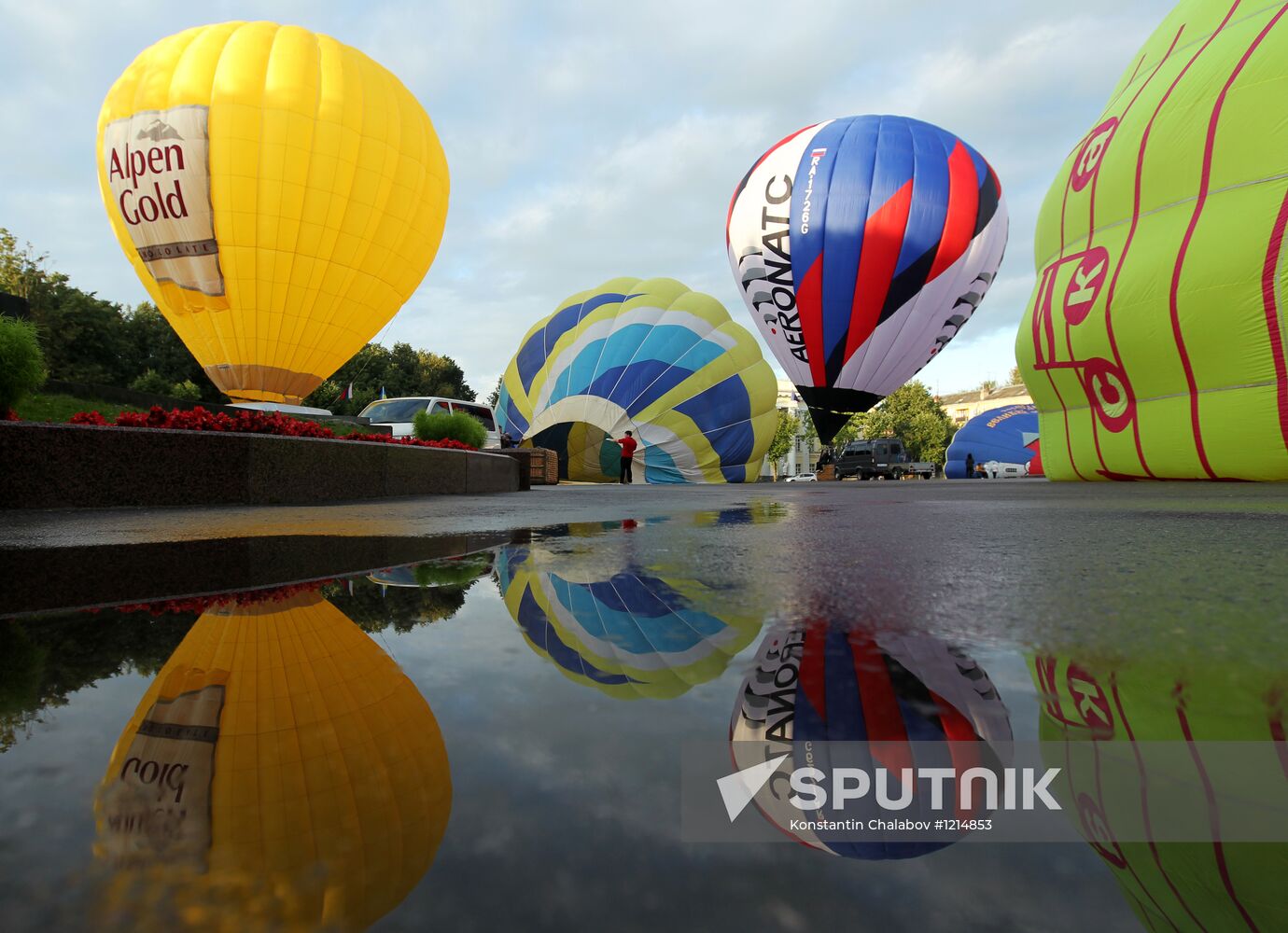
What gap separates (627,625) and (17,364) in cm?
636

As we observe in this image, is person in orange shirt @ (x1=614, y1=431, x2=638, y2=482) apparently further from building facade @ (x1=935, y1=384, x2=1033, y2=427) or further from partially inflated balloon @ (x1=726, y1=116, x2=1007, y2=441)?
building facade @ (x1=935, y1=384, x2=1033, y2=427)

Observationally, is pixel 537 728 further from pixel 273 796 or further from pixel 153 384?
pixel 153 384

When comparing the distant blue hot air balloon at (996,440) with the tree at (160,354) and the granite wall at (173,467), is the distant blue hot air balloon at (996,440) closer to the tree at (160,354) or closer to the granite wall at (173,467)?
the granite wall at (173,467)

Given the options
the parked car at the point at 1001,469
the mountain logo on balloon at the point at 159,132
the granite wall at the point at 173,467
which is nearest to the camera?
the granite wall at the point at 173,467

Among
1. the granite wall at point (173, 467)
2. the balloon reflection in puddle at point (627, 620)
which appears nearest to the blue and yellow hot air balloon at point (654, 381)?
the granite wall at point (173, 467)

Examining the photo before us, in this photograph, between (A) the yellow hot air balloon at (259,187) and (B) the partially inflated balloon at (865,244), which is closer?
Answer: (A) the yellow hot air balloon at (259,187)

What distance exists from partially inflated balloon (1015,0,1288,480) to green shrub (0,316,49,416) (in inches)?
481

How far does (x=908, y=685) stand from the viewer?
1.01 meters

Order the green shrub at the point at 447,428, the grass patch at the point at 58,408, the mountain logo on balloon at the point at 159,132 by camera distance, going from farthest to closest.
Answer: the mountain logo on balloon at the point at 159,132 → the green shrub at the point at 447,428 → the grass patch at the point at 58,408

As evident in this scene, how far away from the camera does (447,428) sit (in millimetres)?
12172

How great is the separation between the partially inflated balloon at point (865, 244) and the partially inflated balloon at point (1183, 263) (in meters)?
7.11

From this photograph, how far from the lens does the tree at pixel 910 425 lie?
70250 millimetres

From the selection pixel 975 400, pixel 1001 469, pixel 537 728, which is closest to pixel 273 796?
pixel 537 728

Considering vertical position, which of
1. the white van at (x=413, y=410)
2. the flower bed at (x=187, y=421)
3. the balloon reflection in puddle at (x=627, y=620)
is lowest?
the balloon reflection in puddle at (x=627, y=620)
